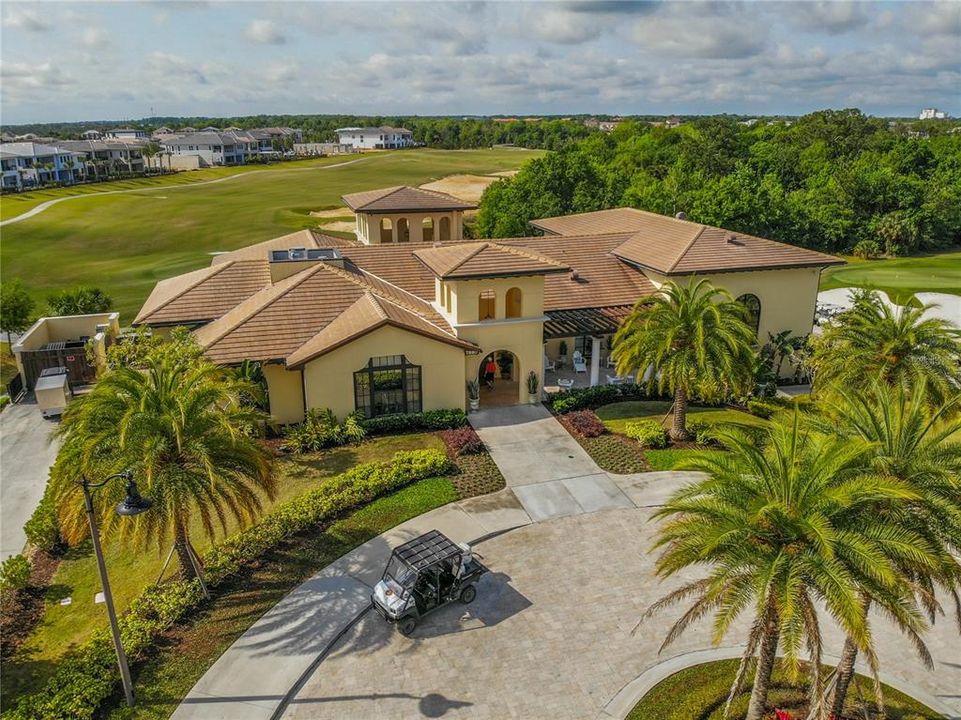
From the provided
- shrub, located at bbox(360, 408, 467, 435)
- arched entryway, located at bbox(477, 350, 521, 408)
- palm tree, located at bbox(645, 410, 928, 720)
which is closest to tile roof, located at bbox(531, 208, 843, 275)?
arched entryway, located at bbox(477, 350, 521, 408)

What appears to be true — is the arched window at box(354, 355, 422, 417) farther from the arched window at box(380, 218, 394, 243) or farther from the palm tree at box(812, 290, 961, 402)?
the arched window at box(380, 218, 394, 243)

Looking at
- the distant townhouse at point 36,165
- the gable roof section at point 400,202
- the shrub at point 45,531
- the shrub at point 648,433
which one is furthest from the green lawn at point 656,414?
the distant townhouse at point 36,165

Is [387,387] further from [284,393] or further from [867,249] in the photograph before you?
[867,249]

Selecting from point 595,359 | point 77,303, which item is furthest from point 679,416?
point 77,303

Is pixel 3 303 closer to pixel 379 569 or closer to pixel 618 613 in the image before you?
pixel 379 569

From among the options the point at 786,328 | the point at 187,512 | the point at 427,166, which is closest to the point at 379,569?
the point at 187,512

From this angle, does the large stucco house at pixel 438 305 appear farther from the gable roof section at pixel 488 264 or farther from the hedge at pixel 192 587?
the hedge at pixel 192 587

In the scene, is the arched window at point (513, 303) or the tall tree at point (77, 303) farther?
the tall tree at point (77, 303)
